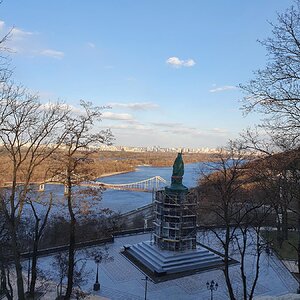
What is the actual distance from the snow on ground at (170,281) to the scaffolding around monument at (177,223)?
2.05 metres

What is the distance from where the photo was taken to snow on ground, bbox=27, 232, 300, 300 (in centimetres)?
1268

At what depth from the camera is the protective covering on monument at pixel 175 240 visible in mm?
15750

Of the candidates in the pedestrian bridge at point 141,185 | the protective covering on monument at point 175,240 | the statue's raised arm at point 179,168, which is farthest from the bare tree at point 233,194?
the pedestrian bridge at point 141,185

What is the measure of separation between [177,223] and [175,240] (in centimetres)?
87

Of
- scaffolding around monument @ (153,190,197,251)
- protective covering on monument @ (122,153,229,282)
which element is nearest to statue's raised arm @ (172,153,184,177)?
protective covering on monument @ (122,153,229,282)

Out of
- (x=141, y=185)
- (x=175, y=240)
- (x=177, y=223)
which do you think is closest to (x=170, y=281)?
(x=175, y=240)

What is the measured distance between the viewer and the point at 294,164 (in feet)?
18.5

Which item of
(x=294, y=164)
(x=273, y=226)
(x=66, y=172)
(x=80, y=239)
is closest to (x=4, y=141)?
(x=66, y=172)

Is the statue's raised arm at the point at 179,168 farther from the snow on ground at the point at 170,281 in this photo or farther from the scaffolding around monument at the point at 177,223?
the snow on ground at the point at 170,281

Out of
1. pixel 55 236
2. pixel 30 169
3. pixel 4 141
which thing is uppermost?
pixel 4 141

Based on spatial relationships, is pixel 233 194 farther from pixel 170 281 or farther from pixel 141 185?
pixel 141 185

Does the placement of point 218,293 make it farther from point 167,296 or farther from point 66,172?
point 66,172

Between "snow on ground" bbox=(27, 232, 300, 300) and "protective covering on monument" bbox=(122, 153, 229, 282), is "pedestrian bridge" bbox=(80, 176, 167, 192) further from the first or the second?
"snow on ground" bbox=(27, 232, 300, 300)

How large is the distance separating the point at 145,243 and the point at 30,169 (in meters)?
11.7
